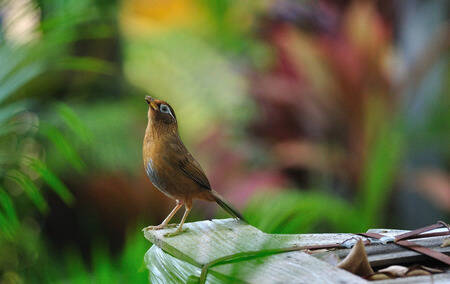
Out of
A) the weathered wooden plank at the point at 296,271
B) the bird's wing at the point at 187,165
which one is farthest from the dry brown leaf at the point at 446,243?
the bird's wing at the point at 187,165

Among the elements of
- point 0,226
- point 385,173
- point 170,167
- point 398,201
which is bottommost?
point 398,201

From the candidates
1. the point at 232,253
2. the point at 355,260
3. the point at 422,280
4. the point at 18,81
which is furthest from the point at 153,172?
the point at 18,81

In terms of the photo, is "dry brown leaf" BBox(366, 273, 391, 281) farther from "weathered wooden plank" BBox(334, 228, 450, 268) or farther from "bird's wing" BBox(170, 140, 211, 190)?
"bird's wing" BBox(170, 140, 211, 190)

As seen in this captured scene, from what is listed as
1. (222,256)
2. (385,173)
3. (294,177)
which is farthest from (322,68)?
(222,256)

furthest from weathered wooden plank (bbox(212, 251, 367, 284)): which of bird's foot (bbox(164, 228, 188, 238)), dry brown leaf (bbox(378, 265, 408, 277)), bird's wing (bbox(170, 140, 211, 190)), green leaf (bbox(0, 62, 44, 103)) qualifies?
green leaf (bbox(0, 62, 44, 103))

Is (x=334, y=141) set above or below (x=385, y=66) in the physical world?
below

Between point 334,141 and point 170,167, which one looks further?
point 334,141

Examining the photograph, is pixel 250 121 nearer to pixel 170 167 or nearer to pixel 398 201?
pixel 398 201

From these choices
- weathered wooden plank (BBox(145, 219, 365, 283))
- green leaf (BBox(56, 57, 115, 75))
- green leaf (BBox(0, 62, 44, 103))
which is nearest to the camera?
weathered wooden plank (BBox(145, 219, 365, 283))
